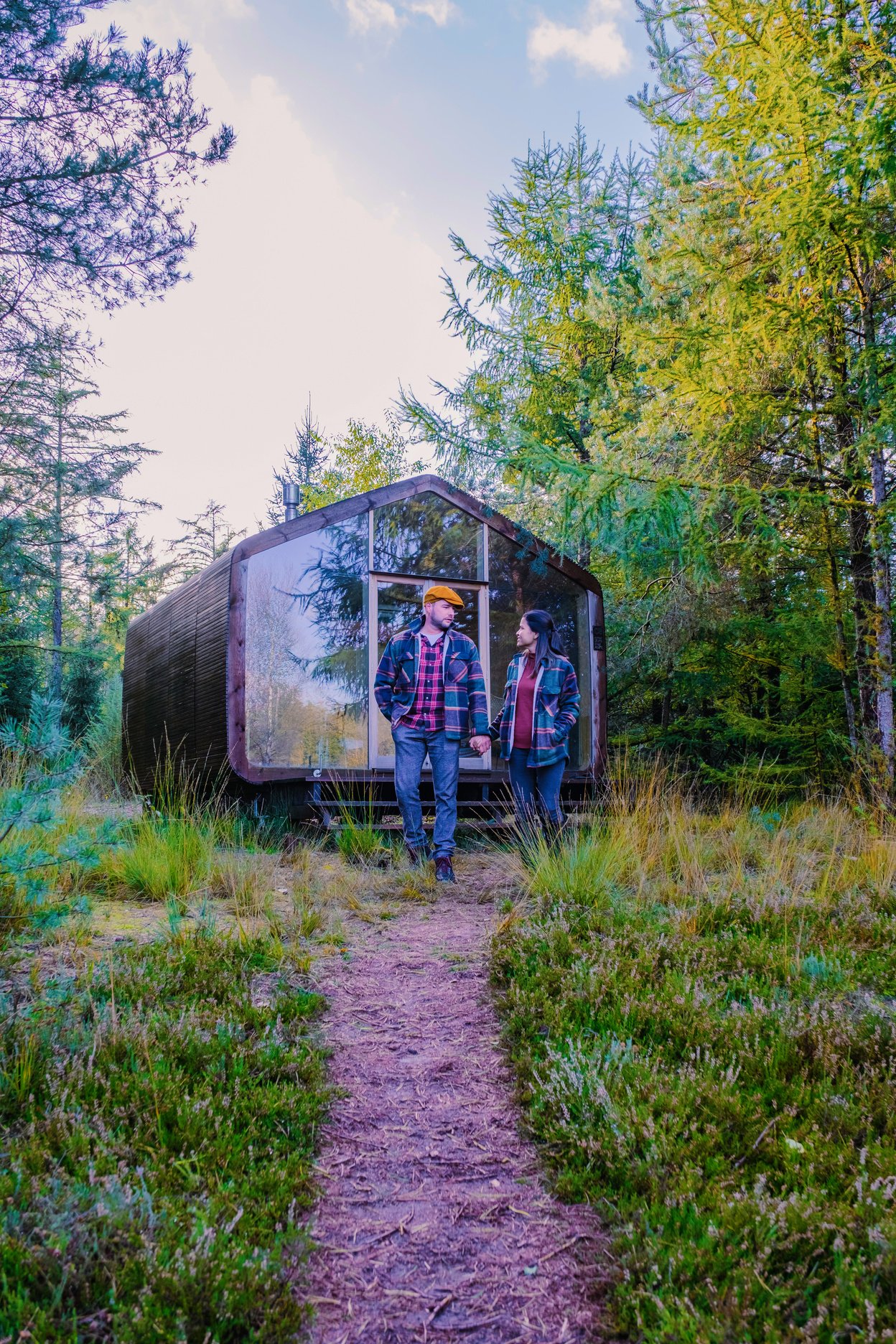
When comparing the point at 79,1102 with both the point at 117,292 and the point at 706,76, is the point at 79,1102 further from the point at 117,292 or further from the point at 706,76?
the point at 706,76

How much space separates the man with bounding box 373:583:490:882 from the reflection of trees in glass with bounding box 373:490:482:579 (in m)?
2.66

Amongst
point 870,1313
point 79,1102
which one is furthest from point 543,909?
point 870,1313

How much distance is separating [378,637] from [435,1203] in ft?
22.1

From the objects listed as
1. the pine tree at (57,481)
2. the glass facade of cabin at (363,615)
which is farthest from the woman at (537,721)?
the pine tree at (57,481)

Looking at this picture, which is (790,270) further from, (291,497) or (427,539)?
(291,497)

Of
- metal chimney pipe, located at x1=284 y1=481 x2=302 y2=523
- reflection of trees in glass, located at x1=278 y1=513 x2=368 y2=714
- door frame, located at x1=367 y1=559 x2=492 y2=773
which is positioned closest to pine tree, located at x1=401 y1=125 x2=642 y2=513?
metal chimney pipe, located at x1=284 y1=481 x2=302 y2=523

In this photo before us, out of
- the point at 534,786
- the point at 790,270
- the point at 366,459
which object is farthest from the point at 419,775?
the point at 366,459

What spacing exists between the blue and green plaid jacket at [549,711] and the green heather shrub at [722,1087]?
1430 mm

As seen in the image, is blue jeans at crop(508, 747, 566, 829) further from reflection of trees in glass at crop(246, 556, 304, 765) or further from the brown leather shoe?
reflection of trees in glass at crop(246, 556, 304, 765)

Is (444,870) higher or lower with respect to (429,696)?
lower

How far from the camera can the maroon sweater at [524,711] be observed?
602cm

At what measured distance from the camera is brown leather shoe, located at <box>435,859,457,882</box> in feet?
18.7

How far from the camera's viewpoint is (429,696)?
591 cm

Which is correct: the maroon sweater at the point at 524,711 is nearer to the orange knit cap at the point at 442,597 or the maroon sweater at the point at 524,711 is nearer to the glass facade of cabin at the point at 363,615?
the orange knit cap at the point at 442,597
